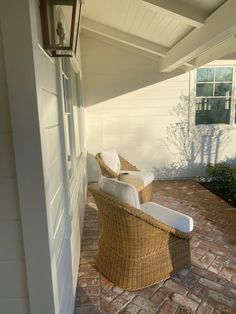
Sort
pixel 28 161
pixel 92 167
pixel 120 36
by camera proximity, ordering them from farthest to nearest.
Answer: pixel 92 167
pixel 120 36
pixel 28 161

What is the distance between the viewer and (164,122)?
5.66 m

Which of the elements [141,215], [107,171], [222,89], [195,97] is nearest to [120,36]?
[195,97]

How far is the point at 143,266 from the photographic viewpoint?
7.22 feet

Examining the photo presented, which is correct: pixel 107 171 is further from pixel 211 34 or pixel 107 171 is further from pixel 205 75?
pixel 205 75

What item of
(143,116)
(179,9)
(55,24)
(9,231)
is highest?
(179,9)

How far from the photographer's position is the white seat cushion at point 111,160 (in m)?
4.33

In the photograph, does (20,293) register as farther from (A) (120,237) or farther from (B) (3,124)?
(A) (120,237)

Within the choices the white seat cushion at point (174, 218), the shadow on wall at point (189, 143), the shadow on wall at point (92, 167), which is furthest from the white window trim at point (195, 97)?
the white seat cushion at point (174, 218)

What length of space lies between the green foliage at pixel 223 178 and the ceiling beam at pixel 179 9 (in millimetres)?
3132

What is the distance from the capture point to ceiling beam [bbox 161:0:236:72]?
86.4 inches

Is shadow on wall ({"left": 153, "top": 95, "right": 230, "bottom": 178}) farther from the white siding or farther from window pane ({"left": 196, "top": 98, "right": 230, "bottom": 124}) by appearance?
the white siding

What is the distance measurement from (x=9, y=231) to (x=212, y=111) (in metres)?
5.45

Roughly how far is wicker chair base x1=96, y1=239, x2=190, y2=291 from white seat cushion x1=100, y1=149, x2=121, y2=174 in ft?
6.70

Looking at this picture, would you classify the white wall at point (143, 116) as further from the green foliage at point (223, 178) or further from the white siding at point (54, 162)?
the white siding at point (54, 162)
